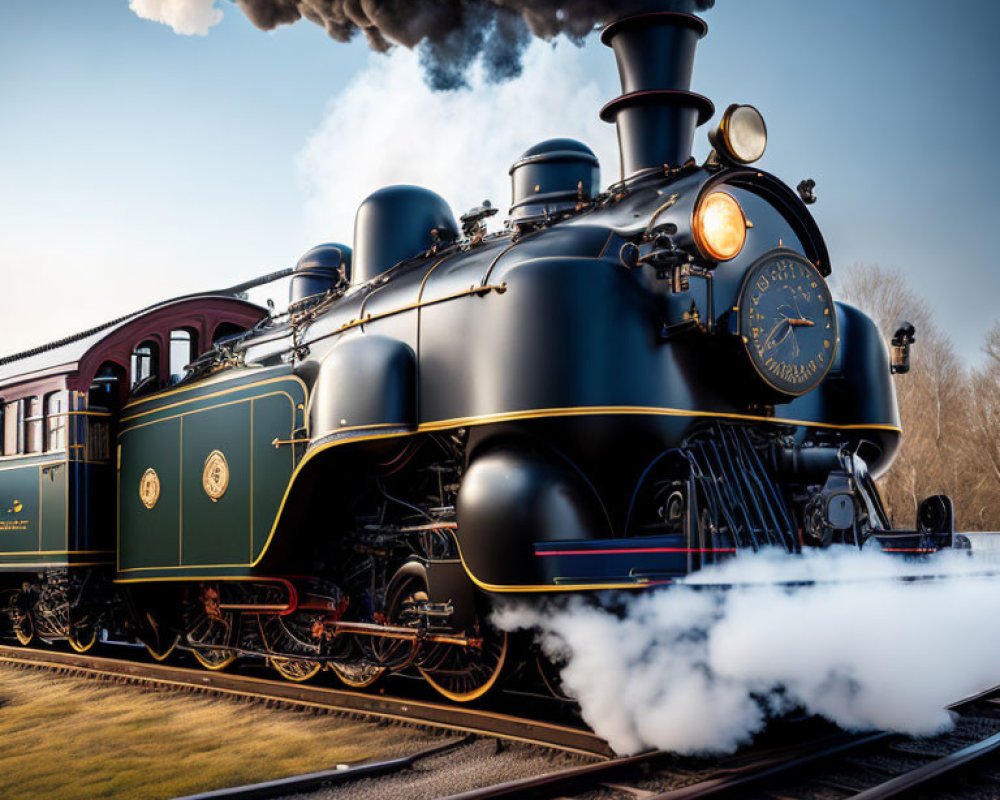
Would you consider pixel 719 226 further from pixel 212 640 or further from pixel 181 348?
pixel 181 348

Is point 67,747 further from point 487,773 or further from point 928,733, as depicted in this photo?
point 928,733

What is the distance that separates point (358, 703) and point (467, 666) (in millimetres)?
733

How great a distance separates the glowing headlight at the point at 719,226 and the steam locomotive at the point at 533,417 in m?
0.01

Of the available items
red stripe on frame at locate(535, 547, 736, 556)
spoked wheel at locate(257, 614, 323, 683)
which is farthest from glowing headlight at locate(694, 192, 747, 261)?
spoked wheel at locate(257, 614, 323, 683)

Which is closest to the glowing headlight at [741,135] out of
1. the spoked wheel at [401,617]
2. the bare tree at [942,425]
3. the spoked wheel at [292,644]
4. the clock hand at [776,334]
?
the clock hand at [776,334]

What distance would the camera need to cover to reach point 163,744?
16.5 ft

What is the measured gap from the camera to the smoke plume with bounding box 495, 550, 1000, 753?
388 centimetres

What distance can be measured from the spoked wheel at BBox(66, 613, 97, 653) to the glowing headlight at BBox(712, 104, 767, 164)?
271 inches

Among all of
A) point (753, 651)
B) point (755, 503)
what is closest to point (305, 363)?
point (755, 503)

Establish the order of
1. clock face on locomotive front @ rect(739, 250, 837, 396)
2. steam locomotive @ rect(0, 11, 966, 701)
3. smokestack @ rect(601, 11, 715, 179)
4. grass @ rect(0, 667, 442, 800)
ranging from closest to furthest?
grass @ rect(0, 667, 442, 800), steam locomotive @ rect(0, 11, 966, 701), clock face on locomotive front @ rect(739, 250, 837, 396), smokestack @ rect(601, 11, 715, 179)

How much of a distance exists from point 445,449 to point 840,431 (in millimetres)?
2232

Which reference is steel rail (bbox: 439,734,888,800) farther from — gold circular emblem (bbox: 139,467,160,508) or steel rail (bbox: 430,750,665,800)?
gold circular emblem (bbox: 139,467,160,508)

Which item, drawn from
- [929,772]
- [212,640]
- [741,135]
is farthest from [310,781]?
[212,640]

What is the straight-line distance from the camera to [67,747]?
506 cm
